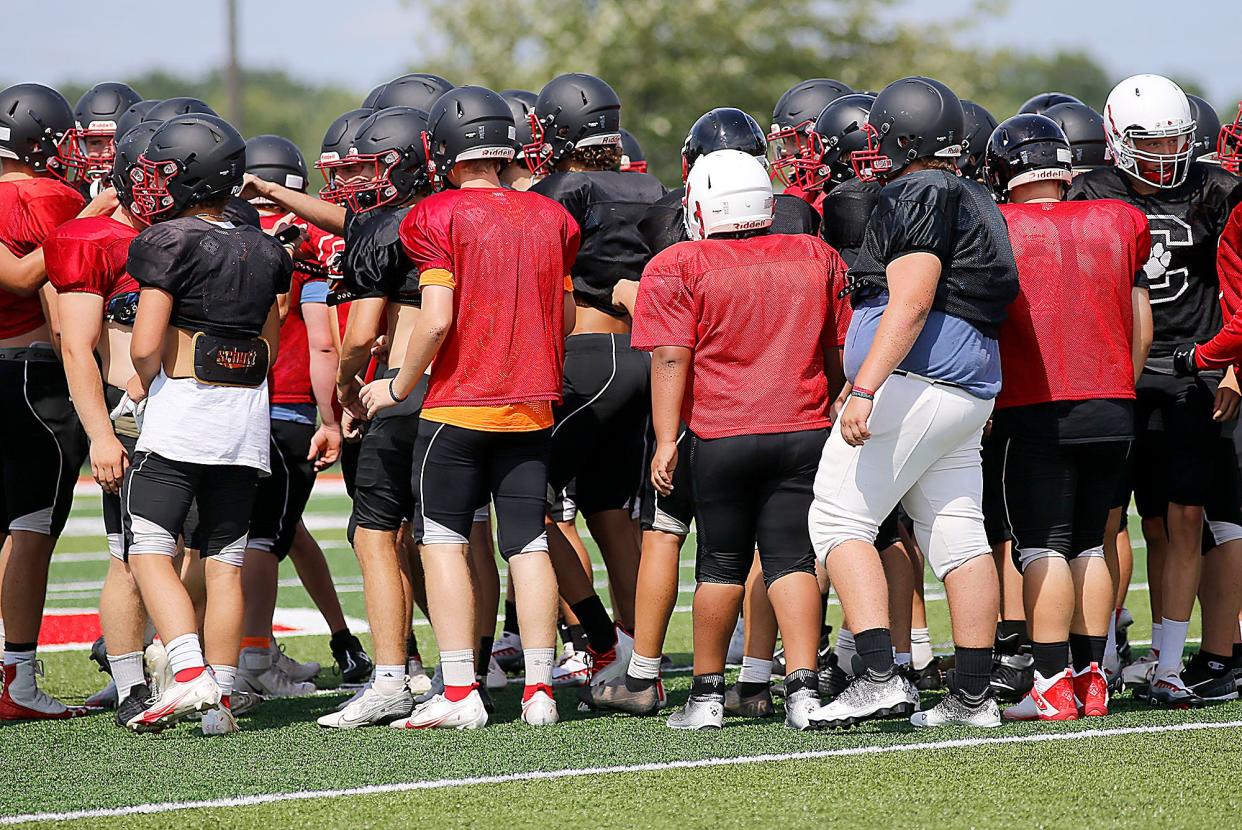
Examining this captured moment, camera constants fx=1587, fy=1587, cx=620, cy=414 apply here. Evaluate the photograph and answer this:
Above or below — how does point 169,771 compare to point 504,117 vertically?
below

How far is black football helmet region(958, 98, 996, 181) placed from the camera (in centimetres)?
675

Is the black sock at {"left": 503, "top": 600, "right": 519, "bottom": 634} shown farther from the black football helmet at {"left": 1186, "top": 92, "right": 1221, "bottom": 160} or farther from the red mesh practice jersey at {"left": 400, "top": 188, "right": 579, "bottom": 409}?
the black football helmet at {"left": 1186, "top": 92, "right": 1221, "bottom": 160}

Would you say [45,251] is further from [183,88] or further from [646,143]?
[183,88]

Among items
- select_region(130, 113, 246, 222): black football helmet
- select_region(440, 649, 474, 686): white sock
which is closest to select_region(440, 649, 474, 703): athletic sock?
select_region(440, 649, 474, 686): white sock

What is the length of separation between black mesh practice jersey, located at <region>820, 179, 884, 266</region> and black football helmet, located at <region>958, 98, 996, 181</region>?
42.3 inches

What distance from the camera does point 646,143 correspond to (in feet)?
95.1

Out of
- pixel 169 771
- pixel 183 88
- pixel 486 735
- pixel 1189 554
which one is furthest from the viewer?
pixel 183 88

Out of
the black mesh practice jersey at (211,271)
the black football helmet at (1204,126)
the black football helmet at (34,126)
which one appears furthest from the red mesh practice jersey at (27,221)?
the black football helmet at (1204,126)

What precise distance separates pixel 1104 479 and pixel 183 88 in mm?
76364

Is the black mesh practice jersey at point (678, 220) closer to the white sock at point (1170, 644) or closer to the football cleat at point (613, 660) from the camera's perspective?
the football cleat at point (613, 660)

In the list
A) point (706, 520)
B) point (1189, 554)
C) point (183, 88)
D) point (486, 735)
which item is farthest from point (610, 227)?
point (183, 88)

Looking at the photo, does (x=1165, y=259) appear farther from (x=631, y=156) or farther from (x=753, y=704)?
(x=631, y=156)

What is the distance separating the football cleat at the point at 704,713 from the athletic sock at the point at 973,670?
778 mm

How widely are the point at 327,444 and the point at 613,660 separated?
144 cm
